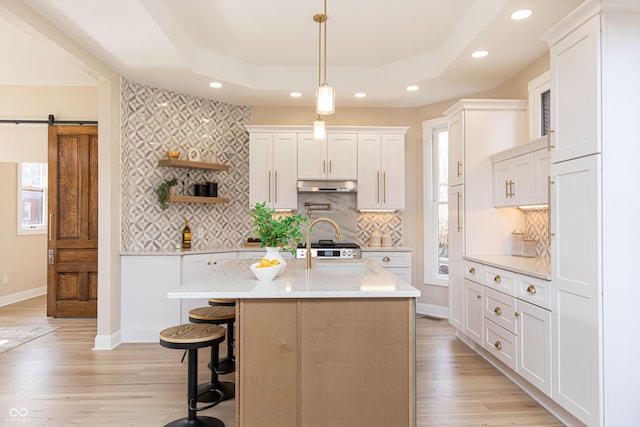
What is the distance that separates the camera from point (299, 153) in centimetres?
524

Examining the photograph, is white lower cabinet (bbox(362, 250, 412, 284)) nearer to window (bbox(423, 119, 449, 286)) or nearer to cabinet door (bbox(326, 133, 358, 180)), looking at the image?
window (bbox(423, 119, 449, 286))

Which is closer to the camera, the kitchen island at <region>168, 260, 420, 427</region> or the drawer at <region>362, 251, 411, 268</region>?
the kitchen island at <region>168, 260, 420, 427</region>

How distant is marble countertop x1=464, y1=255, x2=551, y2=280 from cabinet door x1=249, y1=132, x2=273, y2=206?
8.22 feet

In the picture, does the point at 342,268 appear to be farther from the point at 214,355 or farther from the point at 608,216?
the point at 608,216

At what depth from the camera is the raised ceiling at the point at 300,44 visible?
3195mm

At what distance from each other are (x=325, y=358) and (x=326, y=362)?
0.02 meters

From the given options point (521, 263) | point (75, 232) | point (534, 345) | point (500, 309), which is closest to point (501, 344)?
point (500, 309)

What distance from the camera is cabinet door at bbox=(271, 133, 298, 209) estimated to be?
206 inches

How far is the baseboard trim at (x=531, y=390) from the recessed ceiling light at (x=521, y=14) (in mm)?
2677

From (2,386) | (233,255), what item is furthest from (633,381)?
(2,386)

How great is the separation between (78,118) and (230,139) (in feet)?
6.51

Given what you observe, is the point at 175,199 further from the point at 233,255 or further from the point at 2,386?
the point at 2,386

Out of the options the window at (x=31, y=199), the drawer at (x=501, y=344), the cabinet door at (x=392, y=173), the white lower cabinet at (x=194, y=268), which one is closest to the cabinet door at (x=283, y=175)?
the white lower cabinet at (x=194, y=268)

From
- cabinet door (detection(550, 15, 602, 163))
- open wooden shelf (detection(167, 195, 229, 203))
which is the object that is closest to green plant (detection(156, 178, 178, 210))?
open wooden shelf (detection(167, 195, 229, 203))
